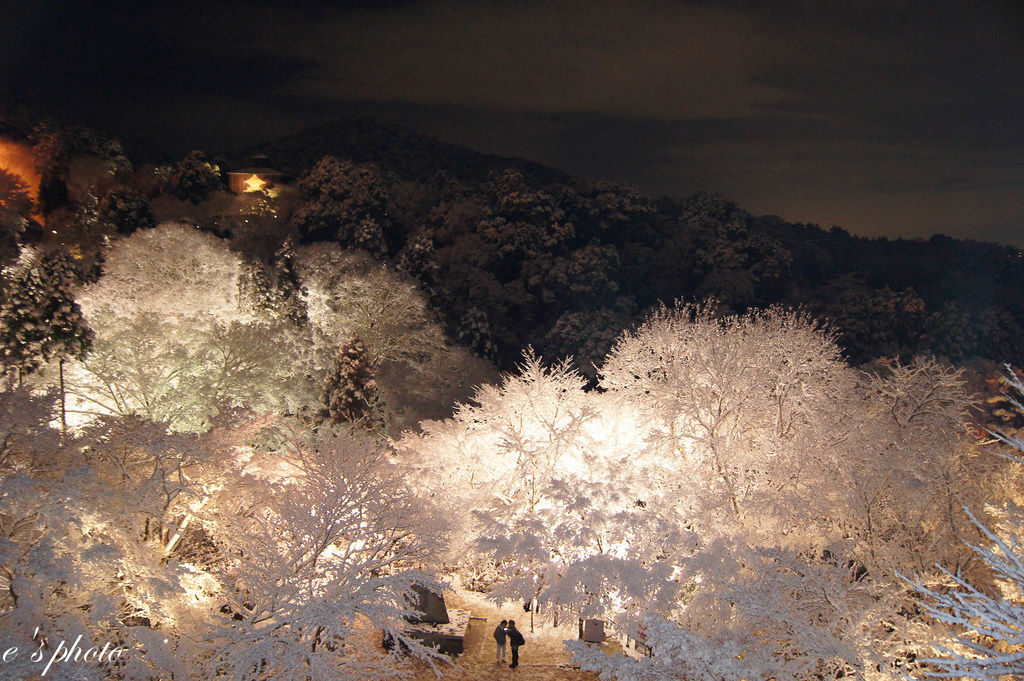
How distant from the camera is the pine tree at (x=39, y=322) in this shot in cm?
A: 2316

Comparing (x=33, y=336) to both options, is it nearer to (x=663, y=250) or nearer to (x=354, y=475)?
(x=354, y=475)

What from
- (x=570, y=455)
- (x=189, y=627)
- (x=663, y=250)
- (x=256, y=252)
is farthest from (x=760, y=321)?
(x=663, y=250)

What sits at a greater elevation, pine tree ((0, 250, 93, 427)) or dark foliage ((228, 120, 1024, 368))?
dark foliage ((228, 120, 1024, 368))

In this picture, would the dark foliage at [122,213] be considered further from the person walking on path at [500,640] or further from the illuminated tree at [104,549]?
the person walking on path at [500,640]

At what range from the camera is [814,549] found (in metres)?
17.1

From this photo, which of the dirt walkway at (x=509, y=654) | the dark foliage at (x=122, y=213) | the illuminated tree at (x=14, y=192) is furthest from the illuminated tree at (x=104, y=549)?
the illuminated tree at (x=14, y=192)

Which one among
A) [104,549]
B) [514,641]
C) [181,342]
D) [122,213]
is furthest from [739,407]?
[122,213]

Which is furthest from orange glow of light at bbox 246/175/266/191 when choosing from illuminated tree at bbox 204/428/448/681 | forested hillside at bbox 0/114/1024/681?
illuminated tree at bbox 204/428/448/681

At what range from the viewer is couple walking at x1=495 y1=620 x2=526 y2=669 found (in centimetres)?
1691

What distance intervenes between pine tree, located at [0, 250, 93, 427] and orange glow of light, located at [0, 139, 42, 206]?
19772 millimetres

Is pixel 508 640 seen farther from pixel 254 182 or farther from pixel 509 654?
pixel 254 182

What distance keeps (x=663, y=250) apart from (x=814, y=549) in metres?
34.6

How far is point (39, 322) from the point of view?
23516 millimetres

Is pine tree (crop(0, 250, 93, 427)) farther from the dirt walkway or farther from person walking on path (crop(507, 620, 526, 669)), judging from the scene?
person walking on path (crop(507, 620, 526, 669))
